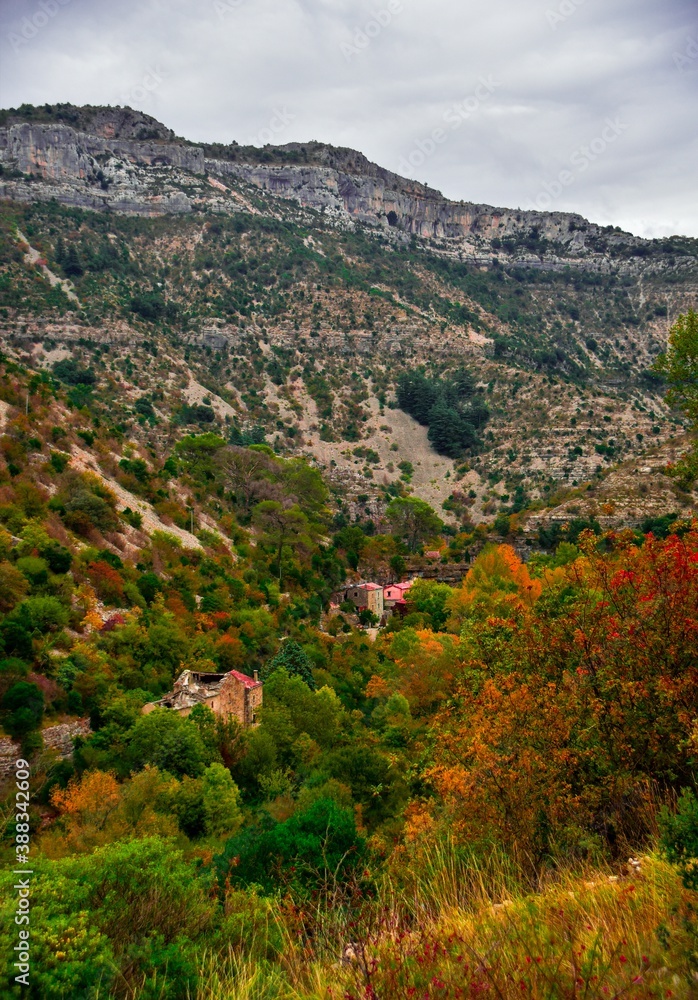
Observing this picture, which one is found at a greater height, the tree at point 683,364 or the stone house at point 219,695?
the tree at point 683,364

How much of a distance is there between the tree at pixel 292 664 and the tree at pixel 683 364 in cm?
1550

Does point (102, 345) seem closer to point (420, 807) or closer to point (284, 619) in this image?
point (284, 619)

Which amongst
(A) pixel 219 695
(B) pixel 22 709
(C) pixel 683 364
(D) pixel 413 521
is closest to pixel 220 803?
(B) pixel 22 709

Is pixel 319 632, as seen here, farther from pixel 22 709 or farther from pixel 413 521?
pixel 413 521

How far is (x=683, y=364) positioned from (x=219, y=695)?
1533cm

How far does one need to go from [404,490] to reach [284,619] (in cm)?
4200

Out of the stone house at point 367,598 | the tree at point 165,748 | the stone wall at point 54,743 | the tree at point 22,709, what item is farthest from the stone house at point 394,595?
the tree at point 22,709

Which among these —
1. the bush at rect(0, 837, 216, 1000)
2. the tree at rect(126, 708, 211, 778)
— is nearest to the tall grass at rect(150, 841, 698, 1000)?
the bush at rect(0, 837, 216, 1000)

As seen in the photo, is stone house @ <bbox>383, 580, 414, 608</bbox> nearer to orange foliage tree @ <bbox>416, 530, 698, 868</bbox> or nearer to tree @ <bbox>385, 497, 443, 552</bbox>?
tree @ <bbox>385, 497, 443, 552</bbox>

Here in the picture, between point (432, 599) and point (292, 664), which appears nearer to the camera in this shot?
point (292, 664)

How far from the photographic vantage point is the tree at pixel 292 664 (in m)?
25.8

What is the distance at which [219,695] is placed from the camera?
Result: 21.9m

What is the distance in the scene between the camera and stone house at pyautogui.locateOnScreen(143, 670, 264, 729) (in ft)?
68.1

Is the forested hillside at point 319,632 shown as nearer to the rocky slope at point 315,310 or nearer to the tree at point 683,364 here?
the tree at point 683,364
